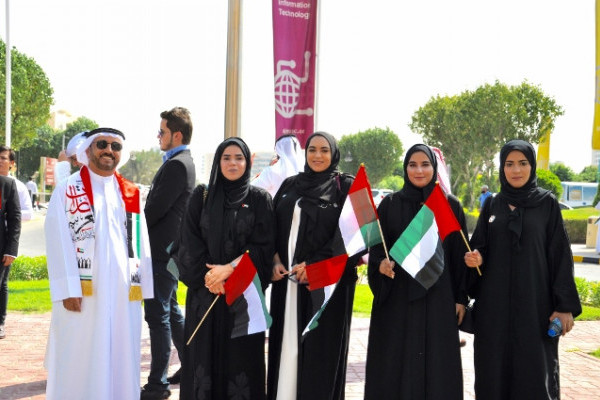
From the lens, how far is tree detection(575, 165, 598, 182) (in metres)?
73.4

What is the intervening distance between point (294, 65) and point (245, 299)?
11.7 ft

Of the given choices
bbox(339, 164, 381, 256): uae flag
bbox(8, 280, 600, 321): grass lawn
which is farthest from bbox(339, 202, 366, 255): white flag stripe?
bbox(8, 280, 600, 321): grass lawn

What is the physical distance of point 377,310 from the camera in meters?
4.26

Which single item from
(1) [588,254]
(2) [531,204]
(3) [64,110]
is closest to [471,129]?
(1) [588,254]

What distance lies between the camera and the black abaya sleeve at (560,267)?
395 cm

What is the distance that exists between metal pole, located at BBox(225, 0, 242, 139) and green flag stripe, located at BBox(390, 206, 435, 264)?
3.00 metres

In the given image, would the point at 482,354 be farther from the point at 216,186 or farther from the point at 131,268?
the point at 131,268

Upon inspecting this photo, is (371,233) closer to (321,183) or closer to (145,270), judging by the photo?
(321,183)

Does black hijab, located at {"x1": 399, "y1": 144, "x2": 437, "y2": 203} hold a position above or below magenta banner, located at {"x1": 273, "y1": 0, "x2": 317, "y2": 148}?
below

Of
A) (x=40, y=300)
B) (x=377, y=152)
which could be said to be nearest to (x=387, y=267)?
(x=40, y=300)

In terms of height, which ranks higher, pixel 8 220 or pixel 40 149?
pixel 40 149

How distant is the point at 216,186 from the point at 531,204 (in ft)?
6.49

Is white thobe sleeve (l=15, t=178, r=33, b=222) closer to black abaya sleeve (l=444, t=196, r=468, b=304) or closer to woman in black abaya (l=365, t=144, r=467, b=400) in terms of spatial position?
woman in black abaya (l=365, t=144, r=467, b=400)

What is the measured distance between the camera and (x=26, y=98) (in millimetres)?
36062
